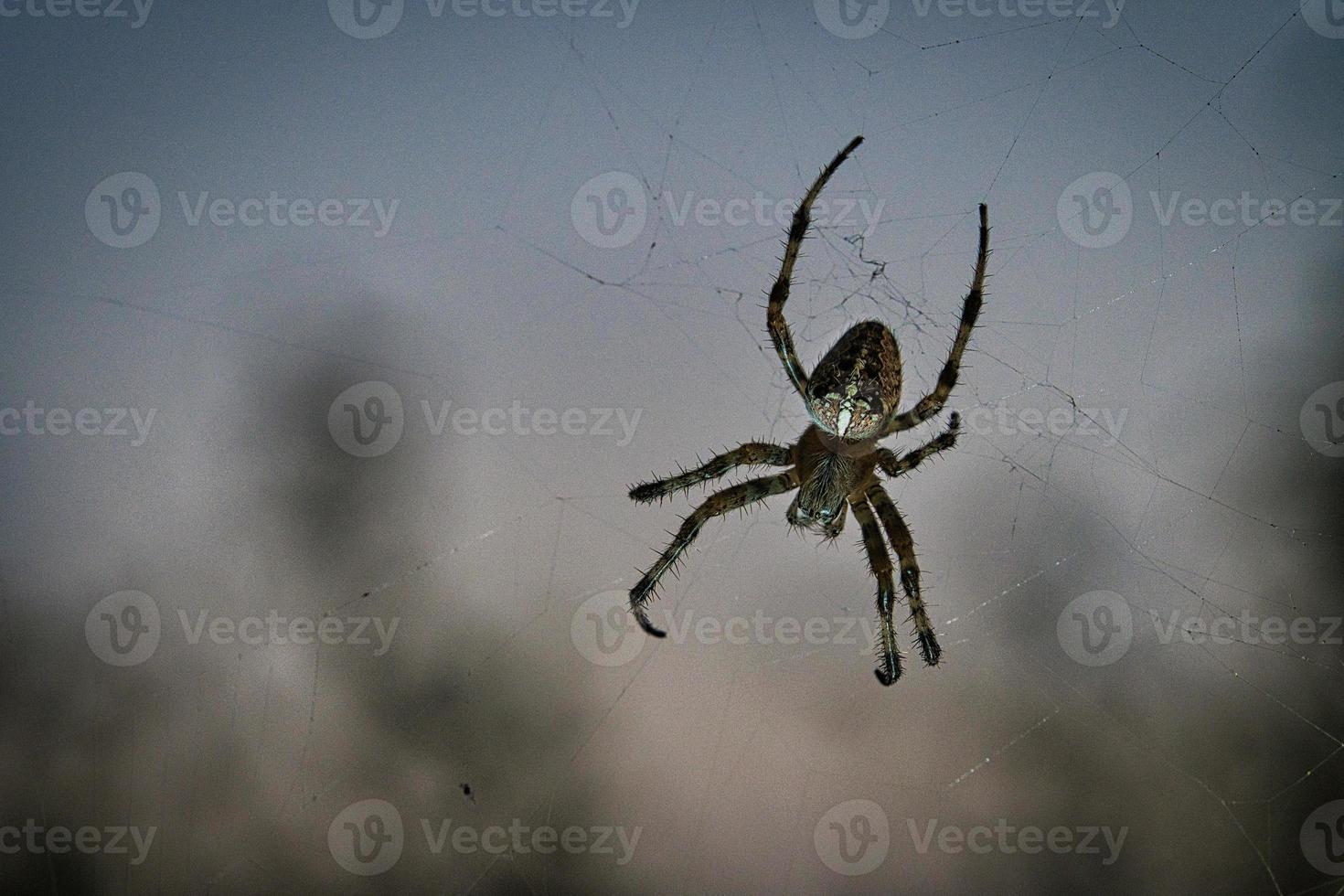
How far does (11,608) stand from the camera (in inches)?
405

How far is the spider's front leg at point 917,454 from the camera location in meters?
6.90

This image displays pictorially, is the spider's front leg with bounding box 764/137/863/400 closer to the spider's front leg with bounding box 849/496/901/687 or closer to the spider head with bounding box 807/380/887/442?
the spider head with bounding box 807/380/887/442

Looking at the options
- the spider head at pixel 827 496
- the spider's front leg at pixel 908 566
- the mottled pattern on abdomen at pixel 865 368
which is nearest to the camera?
the mottled pattern on abdomen at pixel 865 368

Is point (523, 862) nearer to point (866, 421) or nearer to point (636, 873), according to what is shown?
point (636, 873)

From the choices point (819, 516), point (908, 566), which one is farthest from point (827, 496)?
point (908, 566)

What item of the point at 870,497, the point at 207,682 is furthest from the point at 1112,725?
the point at 207,682

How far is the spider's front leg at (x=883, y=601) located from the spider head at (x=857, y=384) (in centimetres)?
125

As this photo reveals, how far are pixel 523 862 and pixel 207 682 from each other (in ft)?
93.2

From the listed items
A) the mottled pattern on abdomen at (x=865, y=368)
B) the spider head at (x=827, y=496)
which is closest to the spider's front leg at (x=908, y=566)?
the spider head at (x=827, y=496)

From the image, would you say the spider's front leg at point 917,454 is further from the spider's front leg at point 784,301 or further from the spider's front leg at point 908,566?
the spider's front leg at point 784,301

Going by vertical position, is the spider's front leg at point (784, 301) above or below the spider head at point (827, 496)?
above

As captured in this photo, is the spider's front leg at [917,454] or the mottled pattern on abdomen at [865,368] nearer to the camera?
the mottled pattern on abdomen at [865,368]

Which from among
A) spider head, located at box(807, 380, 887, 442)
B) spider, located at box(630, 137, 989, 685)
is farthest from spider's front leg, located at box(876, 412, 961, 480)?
spider head, located at box(807, 380, 887, 442)

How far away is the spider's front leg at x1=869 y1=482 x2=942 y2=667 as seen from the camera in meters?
6.79
